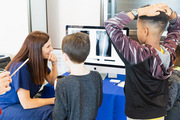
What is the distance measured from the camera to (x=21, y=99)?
4.69 feet

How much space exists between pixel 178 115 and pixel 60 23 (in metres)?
2.16

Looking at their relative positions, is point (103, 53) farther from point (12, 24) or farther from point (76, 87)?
point (12, 24)

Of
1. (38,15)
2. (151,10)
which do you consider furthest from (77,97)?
(38,15)

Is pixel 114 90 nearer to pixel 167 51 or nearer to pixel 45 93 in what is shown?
pixel 45 93

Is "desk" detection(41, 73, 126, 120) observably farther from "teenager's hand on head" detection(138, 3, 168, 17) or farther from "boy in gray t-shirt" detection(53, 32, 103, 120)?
"teenager's hand on head" detection(138, 3, 168, 17)

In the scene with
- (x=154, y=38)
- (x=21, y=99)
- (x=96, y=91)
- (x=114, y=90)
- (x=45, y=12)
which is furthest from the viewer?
(x=45, y=12)

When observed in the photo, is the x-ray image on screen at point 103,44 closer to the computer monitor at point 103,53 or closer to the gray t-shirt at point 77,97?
the computer monitor at point 103,53

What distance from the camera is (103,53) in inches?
78.0

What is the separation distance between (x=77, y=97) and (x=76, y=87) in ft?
0.20

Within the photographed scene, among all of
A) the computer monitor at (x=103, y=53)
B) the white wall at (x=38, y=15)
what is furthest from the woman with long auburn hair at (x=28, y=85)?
the white wall at (x=38, y=15)

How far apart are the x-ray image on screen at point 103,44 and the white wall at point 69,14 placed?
88cm

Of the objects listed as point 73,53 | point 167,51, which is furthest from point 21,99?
point 167,51

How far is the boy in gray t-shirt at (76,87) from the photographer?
1140 mm

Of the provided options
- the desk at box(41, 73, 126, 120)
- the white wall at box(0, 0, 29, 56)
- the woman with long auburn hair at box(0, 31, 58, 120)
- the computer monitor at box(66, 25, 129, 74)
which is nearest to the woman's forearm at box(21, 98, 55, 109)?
the woman with long auburn hair at box(0, 31, 58, 120)
